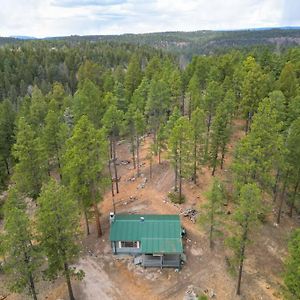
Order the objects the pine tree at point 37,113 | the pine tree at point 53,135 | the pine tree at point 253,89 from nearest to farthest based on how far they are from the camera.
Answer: the pine tree at point 53,135, the pine tree at point 253,89, the pine tree at point 37,113

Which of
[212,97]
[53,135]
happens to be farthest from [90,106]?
[212,97]

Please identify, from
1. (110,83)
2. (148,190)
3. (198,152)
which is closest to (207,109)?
(198,152)

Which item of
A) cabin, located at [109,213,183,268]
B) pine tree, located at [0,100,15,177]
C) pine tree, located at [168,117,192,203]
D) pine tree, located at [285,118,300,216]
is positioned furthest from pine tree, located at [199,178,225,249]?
pine tree, located at [0,100,15,177]

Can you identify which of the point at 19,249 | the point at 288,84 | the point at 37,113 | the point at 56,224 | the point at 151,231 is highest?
the point at 288,84

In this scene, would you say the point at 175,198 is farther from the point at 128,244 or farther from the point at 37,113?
the point at 37,113

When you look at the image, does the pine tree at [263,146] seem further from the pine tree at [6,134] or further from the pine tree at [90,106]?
the pine tree at [6,134]

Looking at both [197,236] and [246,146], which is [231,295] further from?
[246,146]

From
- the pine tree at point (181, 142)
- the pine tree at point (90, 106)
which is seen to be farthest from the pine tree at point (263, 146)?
the pine tree at point (90, 106)
